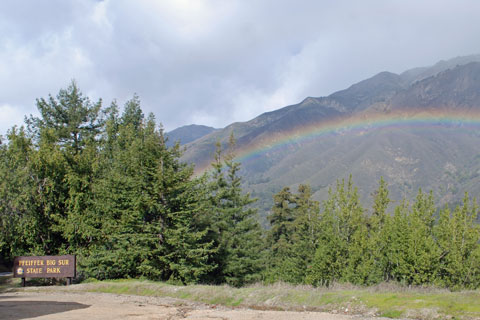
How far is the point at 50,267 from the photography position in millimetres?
23578

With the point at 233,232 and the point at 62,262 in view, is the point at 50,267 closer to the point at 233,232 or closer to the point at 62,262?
the point at 62,262

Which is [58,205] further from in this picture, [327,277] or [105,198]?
[327,277]

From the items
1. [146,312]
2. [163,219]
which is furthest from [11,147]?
[146,312]

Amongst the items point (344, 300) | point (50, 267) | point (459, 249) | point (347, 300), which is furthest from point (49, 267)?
point (459, 249)

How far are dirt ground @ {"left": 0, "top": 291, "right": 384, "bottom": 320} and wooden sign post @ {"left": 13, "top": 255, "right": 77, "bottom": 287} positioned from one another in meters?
6.14

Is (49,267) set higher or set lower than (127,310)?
higher

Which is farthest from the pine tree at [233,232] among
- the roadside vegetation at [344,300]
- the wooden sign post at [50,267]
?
the roadside vegetation at [344,300]

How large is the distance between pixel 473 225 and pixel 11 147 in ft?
104

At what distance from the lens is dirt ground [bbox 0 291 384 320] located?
1265 centimetres

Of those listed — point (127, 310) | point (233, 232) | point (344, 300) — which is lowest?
point (344, 300)

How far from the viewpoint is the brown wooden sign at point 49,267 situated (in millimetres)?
23531

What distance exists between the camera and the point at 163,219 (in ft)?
85.9

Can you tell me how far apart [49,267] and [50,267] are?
0.07m

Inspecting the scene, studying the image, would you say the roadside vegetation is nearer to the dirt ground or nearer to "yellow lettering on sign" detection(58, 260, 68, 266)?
the dirt ground
